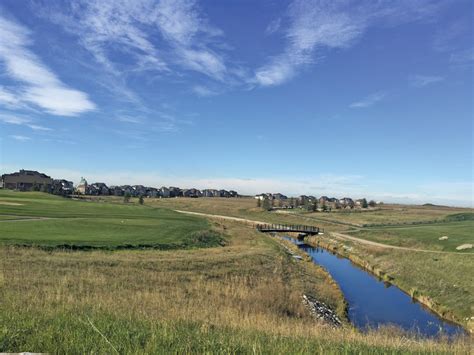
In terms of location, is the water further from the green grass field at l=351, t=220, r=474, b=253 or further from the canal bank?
the green grass field at l=351, t=220, r=474, b=253

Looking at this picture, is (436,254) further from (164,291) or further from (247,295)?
(164,291)

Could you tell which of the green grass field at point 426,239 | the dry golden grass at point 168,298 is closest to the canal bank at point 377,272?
the green grass field at point 426,239

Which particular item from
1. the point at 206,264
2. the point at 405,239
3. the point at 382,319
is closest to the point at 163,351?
the point at 206,264

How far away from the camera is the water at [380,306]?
24.7 m

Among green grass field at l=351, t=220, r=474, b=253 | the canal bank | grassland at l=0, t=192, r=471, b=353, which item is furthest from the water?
green grass field at l=351, t=220, r=474, b=253

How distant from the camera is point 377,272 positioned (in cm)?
4209

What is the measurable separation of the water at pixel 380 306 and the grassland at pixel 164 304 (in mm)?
1823

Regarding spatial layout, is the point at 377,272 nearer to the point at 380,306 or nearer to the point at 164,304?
the point at 380,306

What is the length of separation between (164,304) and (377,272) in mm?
33066

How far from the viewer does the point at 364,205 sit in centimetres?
15750

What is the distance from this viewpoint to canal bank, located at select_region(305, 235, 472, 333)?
27462 mm

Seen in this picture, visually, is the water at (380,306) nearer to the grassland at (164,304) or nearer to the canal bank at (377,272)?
the canal bank at (377,272)

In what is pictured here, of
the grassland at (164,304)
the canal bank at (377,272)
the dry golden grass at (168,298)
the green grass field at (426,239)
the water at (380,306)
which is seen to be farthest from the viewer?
the green grass field at (426,239)

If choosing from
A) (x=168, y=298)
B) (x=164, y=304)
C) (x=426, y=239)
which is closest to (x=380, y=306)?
(x=168, y=298)
